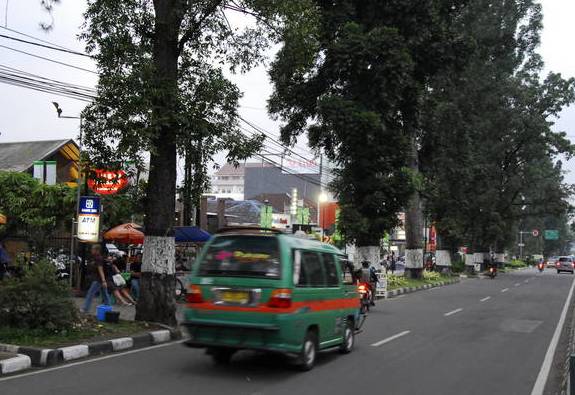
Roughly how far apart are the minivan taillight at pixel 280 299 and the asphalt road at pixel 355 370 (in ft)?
3.29

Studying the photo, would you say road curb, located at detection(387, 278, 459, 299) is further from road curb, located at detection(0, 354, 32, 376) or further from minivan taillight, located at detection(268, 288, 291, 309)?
road curb, located at detection(0, 354, 32, 376)

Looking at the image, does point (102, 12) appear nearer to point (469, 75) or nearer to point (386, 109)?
point (386, 109)

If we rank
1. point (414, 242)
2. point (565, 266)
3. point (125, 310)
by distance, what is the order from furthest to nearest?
1. point (565, 266)
2. point (414, 242)
3. point (125, 310)

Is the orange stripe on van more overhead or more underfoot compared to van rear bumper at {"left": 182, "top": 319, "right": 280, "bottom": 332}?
more overhead

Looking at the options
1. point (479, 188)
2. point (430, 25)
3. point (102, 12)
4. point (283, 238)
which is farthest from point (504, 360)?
point (479, 188)

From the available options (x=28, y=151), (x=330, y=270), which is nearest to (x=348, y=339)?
(x=330, y=270)

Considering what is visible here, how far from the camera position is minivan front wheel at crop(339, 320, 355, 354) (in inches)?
416

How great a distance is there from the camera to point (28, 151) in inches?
1374

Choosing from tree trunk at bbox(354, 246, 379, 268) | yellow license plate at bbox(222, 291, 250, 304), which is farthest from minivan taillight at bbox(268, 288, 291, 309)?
tree trunk at bbox(354, 246, 379, 268)

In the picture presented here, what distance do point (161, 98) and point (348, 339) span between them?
575cm

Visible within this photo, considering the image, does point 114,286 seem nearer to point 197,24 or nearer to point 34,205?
point 34,205

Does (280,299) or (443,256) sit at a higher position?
(443,256)

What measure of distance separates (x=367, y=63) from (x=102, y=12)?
13.6m

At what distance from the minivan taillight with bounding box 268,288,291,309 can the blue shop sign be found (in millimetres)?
11119
